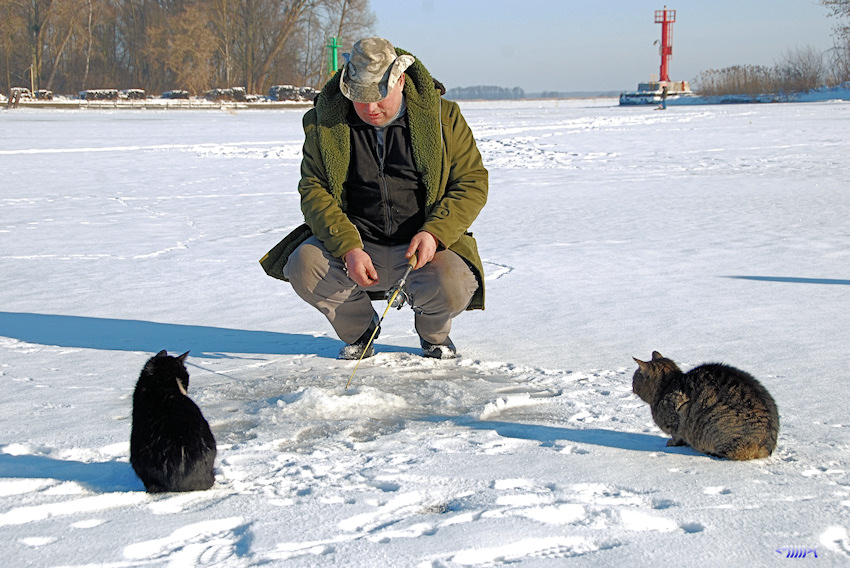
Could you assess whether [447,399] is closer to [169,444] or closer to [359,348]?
[359,348]

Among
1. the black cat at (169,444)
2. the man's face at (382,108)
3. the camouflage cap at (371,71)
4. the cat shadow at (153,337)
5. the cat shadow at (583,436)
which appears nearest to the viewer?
the black cat at (169,444)

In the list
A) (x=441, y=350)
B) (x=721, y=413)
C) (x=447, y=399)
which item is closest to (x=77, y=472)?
(x=447, y=399)

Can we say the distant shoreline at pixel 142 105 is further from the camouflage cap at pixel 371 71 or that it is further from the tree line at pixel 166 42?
the camouflage cap at pixel 371 71

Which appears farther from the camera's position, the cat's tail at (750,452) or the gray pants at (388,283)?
the gray pants at (388,283)

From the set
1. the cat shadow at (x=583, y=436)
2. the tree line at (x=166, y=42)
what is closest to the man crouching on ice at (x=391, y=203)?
the cat shadow at (x=583, y=436)

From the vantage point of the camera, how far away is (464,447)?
237 cm

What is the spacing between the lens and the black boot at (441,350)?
339cm

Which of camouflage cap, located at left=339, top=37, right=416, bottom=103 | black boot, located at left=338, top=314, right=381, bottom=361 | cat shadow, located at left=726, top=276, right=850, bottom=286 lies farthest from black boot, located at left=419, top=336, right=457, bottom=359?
cat shadow, located at left=726, top=276, right=850, bottom=286

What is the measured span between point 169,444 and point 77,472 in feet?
1.34

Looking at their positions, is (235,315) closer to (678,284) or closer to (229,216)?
(678,284)

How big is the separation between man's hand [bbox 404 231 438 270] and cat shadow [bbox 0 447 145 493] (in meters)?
1.30

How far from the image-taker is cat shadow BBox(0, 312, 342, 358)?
11.7ft

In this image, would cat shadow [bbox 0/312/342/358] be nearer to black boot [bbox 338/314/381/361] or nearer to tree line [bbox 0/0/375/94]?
black boot [bbox 338/314/381/361]

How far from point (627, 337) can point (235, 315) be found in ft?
6.63
